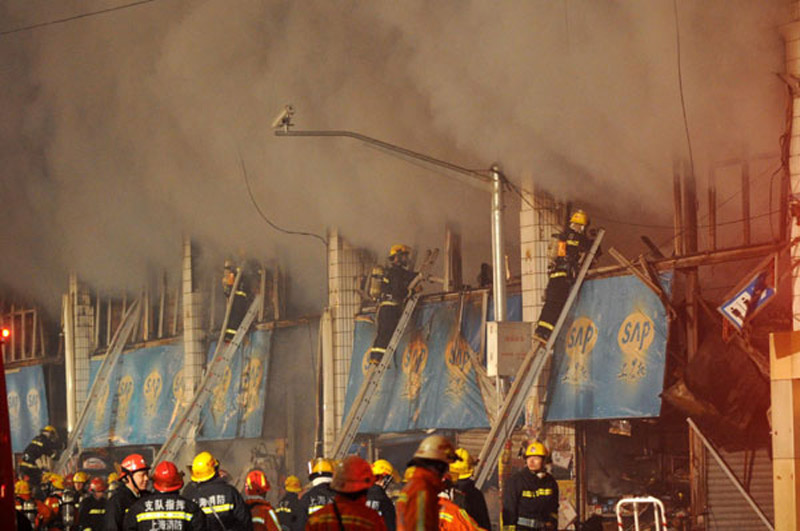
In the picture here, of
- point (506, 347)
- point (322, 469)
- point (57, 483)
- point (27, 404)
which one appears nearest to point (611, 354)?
point (506, 347)

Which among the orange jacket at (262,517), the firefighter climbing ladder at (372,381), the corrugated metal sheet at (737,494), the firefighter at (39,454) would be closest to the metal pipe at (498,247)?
the corrugated metal sheet at (737,494)

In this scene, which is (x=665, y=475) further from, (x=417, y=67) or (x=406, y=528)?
(x=406, y=528)

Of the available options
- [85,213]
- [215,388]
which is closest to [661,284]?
[215,388]

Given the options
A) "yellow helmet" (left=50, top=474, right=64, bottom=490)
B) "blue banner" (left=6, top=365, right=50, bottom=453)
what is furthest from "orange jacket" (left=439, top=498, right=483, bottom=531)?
"blue banner" (left=6, top=365, right=50, bottom=453)

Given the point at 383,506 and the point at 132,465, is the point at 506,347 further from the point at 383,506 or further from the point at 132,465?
the point at 132,465

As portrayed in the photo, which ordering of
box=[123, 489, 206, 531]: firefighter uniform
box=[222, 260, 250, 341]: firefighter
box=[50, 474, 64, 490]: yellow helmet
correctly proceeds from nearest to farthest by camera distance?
box=[123, 489, 206, 531]: firefighter uniform → box=[50, 474, 64, 490]: yellow helmet → box=[222, 260, 250, 341]: firefighter

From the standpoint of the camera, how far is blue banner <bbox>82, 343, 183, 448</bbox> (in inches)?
1268

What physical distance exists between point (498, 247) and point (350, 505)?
1361 centimetres

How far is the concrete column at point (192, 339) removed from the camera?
1233 inches

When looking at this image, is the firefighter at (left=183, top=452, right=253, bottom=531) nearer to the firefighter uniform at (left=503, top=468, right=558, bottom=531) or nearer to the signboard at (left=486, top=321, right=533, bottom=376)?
the firefighter uniform at (left=503, top=468, right=558, bottom=531)

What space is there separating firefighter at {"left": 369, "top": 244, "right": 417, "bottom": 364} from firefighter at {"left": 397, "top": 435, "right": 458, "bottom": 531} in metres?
17.7

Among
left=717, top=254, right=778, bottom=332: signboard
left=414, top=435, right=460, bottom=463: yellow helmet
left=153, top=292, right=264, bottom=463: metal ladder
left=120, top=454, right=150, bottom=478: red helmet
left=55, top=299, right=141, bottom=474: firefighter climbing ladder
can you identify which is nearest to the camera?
left=414, top=435, right=460, bottom=463: yellow helmet

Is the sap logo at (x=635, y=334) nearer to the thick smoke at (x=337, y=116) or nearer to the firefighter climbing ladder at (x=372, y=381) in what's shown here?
the thick smoke at (x=337, y=116)

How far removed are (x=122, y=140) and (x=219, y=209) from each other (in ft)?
13.2
